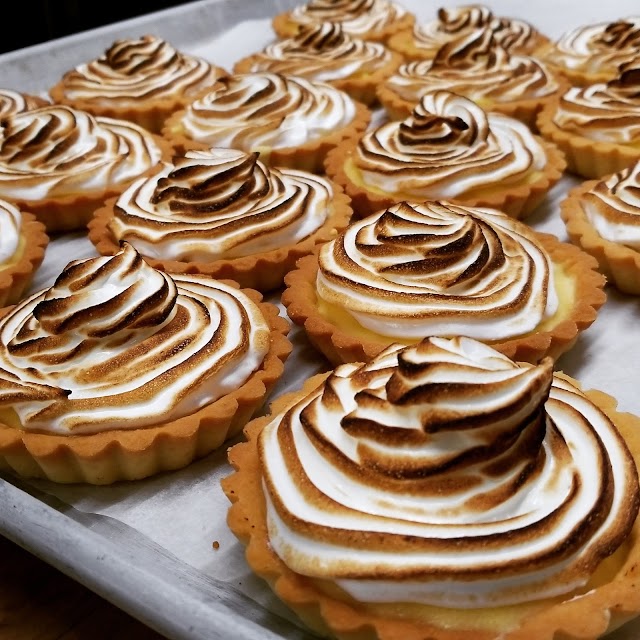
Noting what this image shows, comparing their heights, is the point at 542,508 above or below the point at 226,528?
above

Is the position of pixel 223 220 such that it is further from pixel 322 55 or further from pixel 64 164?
pixel 322 55

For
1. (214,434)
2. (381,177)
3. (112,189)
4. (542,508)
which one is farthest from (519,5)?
(542,508)

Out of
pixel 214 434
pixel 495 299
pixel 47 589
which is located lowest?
pixel 47 589

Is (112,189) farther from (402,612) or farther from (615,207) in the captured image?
(402,612)

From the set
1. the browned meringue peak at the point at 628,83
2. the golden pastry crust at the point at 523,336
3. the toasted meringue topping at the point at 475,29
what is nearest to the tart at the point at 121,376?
the golden pastry crust at the point at 523,336

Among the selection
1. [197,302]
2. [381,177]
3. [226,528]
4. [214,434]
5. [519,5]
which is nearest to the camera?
[226,528]

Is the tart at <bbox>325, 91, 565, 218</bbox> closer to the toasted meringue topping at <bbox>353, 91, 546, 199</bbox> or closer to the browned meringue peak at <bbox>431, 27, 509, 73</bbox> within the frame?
the toasted meringue topping at <bbox>353, 91, 546, 199</bbox>

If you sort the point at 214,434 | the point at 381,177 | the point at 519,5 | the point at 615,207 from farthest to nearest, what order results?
the point at 519,5
the point at 381,177
the point at 615,207
the point at 214,434

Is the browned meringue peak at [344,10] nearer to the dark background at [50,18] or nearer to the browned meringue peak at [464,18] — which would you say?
the browned meringue peak at [464,18]
